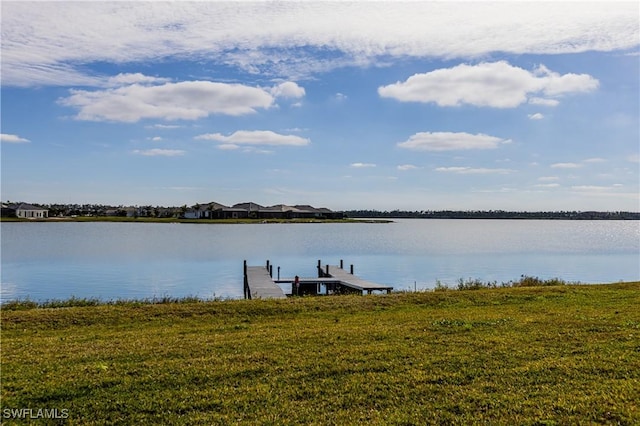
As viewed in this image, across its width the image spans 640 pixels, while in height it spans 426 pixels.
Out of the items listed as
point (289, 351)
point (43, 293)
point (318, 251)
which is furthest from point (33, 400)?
point (318, 251)

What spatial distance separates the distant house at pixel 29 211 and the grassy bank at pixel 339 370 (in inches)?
6190

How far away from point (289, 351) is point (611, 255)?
197 ft

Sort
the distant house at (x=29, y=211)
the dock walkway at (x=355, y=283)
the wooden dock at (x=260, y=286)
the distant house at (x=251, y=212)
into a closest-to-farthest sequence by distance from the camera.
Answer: the wooden dock at (x=260, y=286) → the dock walkway at (x=355, y=283) → the distant house at (x=29, y=211) → the distant house at (x=251, y=212)

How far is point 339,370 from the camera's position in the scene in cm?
783

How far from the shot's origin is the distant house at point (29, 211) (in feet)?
494

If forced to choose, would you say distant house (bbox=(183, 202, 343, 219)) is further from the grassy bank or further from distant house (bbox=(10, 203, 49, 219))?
the grassy bank

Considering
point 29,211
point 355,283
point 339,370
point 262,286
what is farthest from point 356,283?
point 29,211

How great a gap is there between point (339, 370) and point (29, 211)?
16664 centimetres

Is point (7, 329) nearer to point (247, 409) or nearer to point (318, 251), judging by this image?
point (247, 409)

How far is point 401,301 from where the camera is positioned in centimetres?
1689

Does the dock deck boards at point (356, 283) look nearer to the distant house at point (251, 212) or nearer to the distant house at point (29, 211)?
the distant house at point (251, 212)

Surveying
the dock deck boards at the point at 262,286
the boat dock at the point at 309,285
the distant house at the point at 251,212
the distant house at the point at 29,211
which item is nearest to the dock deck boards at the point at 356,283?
the boat dock at the point at 309,285

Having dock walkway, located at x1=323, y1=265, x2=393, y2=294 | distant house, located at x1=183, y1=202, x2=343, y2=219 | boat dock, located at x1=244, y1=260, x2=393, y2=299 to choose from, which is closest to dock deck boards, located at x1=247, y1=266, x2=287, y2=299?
boat dock, located at x1=244, y1=260, x2=393, y2=299

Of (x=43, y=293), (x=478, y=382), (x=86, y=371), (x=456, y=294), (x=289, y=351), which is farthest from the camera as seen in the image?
(x=43, y=293)
